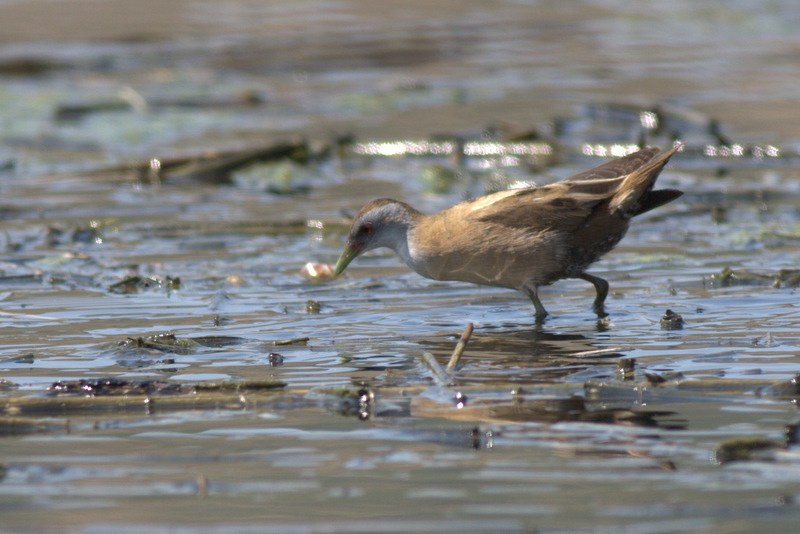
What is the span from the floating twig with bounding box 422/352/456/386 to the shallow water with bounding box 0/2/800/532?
0.04 metres

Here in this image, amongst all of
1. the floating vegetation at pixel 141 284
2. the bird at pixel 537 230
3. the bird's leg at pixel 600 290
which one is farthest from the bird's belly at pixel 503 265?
the floating vegetation at pixel 141 284

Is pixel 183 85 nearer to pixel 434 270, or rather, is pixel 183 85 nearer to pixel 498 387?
pixel 434 270

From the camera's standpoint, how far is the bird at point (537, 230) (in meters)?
6.12

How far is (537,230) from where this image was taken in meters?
6.13

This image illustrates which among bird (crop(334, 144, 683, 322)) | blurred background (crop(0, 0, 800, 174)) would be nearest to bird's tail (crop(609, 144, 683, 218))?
bird (crop(334, 144, 683, 322))

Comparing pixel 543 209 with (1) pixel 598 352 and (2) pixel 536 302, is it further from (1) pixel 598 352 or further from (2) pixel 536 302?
(1) pixel 598 352

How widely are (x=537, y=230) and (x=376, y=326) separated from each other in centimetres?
96

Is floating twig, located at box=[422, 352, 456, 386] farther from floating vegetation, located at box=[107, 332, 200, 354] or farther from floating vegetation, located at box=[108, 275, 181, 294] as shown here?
floating vegetation, located at box=[108, 275, 181, 294]

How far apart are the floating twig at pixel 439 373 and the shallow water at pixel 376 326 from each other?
0.04 meters

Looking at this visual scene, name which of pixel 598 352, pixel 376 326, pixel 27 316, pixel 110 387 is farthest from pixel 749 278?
pixel 27 316

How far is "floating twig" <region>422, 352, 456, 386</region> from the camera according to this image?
4.61 metres

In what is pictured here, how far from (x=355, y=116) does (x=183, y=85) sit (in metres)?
3.07

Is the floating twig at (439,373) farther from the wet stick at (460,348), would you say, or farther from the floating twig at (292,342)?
the floating twig at (292,342)

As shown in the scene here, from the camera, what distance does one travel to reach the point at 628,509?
11.1ft
